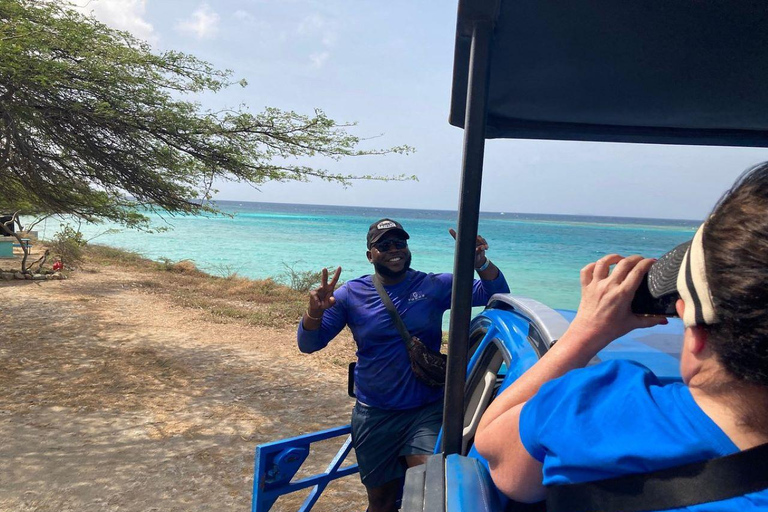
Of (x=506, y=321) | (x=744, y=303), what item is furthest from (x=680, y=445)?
(x=506, y=321)

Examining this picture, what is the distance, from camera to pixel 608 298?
109 cm

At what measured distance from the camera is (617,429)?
3.04ft

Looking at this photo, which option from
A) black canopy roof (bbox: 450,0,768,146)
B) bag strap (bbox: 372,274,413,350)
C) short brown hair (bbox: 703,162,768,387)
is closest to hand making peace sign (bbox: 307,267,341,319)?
bag strap (bbox: 372,274,413,350)

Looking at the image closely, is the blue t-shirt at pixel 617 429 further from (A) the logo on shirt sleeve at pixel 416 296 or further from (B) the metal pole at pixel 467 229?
(A) the logo on shirt sleeve at pixel 416 296

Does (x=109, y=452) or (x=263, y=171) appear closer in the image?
(x=109, y=452)

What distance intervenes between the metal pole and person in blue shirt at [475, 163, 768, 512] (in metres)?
0.43

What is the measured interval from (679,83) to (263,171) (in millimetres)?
7038

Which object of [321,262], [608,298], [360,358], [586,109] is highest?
[586,109]

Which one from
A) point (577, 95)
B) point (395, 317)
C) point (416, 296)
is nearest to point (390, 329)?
point (395, 317)

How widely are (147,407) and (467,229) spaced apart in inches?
246

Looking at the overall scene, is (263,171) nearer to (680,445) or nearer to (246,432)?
(246,432)

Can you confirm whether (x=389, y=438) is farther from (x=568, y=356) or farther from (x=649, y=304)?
(x=649, y=304)

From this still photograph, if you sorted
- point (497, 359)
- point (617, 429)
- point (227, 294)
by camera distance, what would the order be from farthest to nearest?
point (227, 294)
point (497, 359)
point (617, 429)

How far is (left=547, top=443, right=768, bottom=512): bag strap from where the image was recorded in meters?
0.81
